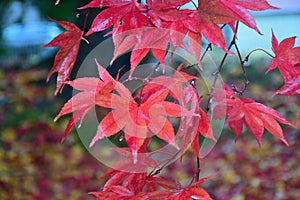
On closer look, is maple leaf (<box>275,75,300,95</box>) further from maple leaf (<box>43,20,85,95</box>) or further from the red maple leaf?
maple leaf (<box>43,20,85,95</box>)

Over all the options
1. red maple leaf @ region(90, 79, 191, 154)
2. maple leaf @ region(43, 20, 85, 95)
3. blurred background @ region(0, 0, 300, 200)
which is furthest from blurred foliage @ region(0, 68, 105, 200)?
red maple leaf @ region(90, 79, 191, 154)

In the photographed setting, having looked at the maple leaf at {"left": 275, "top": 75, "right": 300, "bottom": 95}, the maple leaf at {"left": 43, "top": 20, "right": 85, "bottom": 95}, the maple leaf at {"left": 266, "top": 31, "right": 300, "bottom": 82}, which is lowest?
the maple leaf at {"left": 275, "top": 75, "right": 300, "bottom": 95}

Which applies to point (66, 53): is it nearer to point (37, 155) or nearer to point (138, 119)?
point (138, 119)

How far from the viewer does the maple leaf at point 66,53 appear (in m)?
0.75

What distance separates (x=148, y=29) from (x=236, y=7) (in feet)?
0.43

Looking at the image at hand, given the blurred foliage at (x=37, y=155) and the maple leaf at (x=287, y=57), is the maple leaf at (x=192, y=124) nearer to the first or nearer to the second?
the maple leaf at (x=287, y=57)

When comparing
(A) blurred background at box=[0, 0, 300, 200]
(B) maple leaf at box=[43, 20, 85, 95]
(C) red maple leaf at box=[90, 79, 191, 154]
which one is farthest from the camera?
(A) blurred background at box=[0, 0, 300, 200]

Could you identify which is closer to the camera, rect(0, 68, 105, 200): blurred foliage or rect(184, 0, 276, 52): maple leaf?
rect(184, 0, 276, 52): maple leaf

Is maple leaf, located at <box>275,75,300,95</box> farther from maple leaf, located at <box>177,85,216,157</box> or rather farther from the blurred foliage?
the blurred foliage

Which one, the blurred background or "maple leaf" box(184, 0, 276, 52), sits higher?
"maple leaf" box(184, 0, 276, 52)

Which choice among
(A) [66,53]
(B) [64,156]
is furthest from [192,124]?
(B) [64,156]

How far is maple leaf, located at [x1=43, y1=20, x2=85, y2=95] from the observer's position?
0.75 m

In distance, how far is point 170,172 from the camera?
7.65ft

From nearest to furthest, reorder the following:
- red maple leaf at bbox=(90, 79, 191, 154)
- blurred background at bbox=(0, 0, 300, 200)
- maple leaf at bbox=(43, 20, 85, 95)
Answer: red maple leaf at bbox=(90, 79, 191, 154), maple leaf at bbox=(43, 20, 85, 95), blurred background at bbox=(0, 0, 300, 200)
